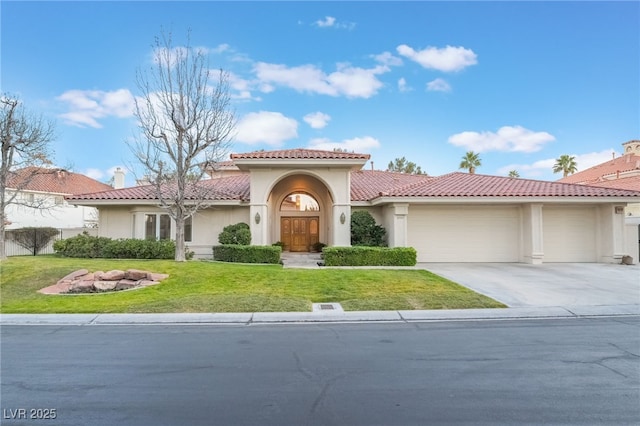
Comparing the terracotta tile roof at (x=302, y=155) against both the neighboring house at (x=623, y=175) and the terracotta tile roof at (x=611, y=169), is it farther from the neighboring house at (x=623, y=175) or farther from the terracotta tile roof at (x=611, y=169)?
the terracotta tile roof at (x=611, y=169)

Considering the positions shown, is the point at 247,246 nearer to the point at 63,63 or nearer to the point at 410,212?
the point at 410,212

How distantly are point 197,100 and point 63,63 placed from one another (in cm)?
728

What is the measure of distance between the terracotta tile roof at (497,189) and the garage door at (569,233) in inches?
41.1

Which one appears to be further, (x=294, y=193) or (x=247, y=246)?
(x=294, y=193)

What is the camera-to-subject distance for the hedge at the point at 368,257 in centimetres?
1592

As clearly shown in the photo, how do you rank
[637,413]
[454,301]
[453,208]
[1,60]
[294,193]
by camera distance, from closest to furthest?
[637,413], [454,301], [1,60], [453,208], [294,193]

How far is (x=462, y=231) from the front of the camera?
59.4ft

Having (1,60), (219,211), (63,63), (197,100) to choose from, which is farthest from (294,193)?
(1,60)

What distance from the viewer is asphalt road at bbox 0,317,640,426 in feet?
12.5

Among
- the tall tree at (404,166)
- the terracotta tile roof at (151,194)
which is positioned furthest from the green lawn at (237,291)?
the tall tree at (404,166)

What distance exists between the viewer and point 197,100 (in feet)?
50.4

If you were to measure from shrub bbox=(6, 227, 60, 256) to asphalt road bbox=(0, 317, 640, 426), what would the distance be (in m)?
16.6

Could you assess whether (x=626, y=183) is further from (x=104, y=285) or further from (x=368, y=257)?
(x=104, y=285)

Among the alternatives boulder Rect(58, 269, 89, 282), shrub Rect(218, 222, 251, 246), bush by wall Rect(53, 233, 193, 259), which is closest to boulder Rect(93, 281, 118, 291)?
boulder Rect(58, 269, 89, 282)
